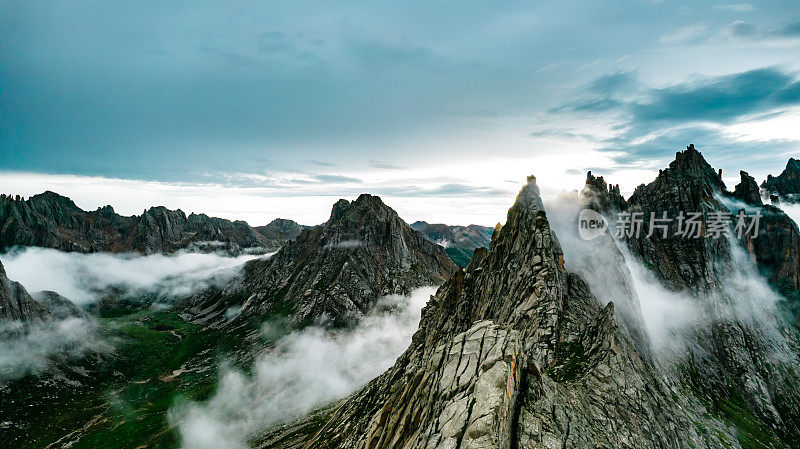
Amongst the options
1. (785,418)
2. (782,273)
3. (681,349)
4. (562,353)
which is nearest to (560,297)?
(562,353)

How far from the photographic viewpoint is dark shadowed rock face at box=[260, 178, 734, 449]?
21.7 m

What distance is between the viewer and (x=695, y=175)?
141875mm

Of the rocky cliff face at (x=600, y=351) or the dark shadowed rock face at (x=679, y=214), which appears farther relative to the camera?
the dark shadowed rock face at (x=679, y=214)

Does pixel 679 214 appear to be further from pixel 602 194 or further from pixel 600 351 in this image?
pixel 600 351

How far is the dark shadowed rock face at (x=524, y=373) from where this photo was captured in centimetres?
2169

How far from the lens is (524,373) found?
26562mm

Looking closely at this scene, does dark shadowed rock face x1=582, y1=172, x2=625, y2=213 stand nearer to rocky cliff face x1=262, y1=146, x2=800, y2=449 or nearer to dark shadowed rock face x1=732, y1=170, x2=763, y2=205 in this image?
rocky cliff face x1=262, y1=146, x2=800, y2=449

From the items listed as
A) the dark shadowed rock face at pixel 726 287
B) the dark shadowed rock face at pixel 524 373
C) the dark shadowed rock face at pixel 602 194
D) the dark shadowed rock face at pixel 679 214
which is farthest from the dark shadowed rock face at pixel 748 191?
the dark shadowed rock face at pixel 524 373

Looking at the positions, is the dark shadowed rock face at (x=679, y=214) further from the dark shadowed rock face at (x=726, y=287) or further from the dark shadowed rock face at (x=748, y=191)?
the dark shadowed rock face at (x=748, y=191)

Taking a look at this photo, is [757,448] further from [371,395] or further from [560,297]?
[371,395]

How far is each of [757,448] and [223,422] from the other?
236m

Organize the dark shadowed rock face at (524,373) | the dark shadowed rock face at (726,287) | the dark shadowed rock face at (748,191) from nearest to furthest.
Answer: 1. the dark shadowed rock face at (524,373)
2. the dark shadowed rock face at (726,287)
3. the dark shadowed rock face at (748,191)

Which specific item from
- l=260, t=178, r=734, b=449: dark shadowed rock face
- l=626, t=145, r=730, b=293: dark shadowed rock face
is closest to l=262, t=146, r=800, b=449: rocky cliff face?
l=260, t=178, r=734, b=449: dark shadowed rock face

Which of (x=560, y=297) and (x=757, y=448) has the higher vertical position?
(x=560, y=297)
